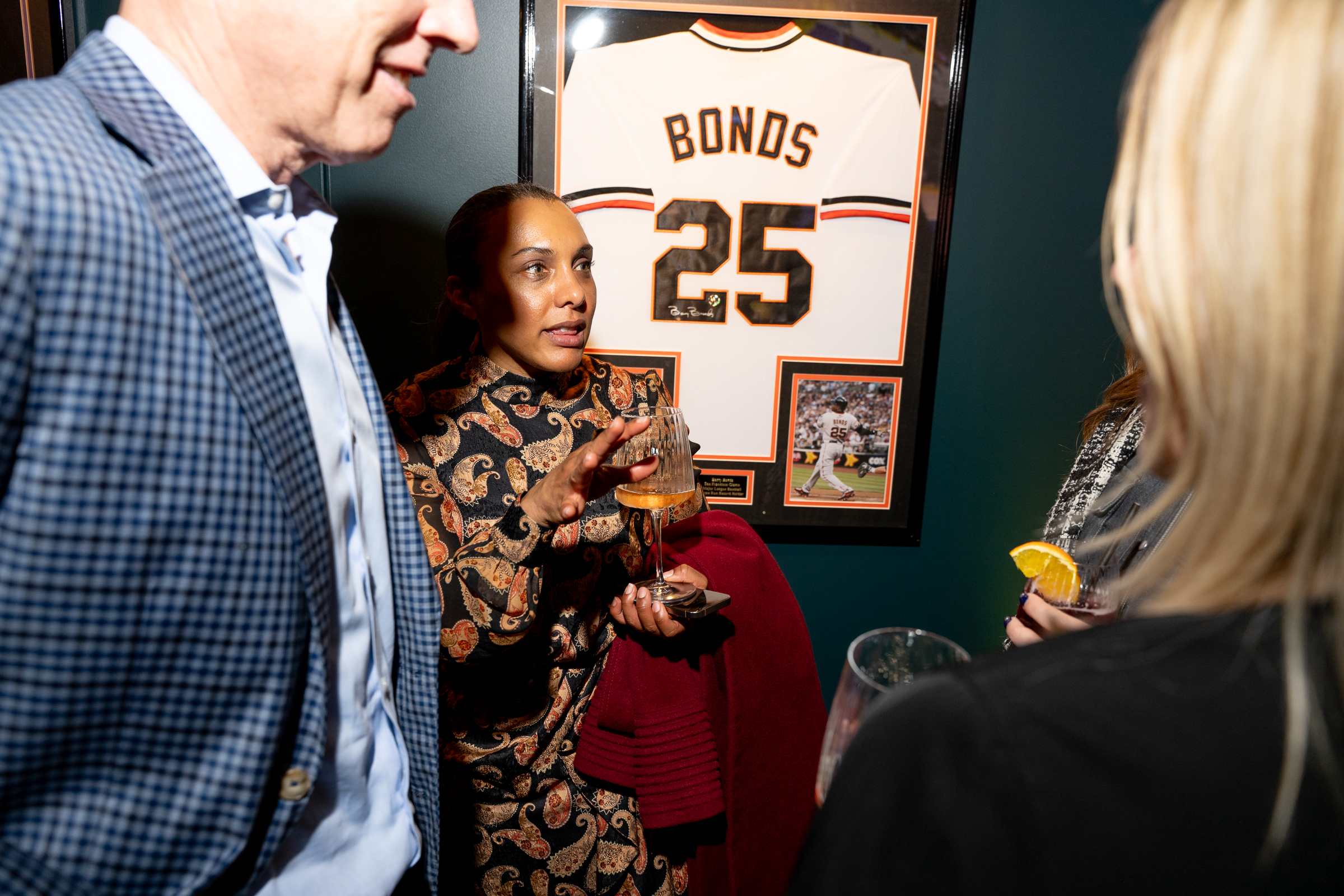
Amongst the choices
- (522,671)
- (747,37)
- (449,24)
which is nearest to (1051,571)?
(522,671)

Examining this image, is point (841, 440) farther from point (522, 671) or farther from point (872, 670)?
point (872, 670)

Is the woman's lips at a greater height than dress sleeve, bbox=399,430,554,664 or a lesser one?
greater

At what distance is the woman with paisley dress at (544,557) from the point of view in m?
1.25

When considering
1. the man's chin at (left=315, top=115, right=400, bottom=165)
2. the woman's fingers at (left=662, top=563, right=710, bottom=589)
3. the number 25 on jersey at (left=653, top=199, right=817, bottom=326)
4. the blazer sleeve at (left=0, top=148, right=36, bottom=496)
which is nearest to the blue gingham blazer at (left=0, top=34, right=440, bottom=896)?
the blazer sleeve at (left=0, top=148, right=36, bottom=496)

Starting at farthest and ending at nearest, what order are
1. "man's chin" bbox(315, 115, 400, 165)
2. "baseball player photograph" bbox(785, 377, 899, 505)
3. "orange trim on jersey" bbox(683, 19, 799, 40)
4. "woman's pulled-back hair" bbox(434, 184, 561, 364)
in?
"baseball player photograph" bbox(785, 377, 899, 505)
"orange trim on jersey" bbox(683, 19, 799, 40)
"woman's pulled-back hair" bbox(434, 184, 561, 364)
"man's chin" bbox(315, 115, 400, 165)

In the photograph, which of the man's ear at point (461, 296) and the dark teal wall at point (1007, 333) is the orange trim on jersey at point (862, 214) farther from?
the man's ear at point (461, 296)

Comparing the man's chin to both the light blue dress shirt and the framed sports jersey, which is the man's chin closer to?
the light blue dress shirt

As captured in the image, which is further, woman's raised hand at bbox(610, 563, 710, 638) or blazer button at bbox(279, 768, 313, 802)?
woman's raised hand at bbox(610, 563, 710, 638)

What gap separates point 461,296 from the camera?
1412 mm

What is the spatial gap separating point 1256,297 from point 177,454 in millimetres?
749

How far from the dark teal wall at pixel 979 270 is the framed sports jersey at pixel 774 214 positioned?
86 mm

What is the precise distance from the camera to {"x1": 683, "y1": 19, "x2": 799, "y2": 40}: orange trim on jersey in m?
1.66

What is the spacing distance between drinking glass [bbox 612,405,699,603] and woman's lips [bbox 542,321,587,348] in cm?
22
